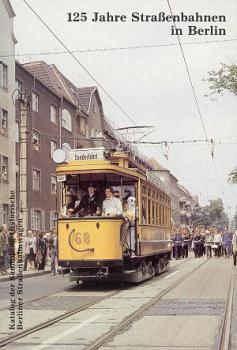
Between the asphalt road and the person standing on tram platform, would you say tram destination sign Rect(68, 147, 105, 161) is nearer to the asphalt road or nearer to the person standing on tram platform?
the person standing on tram platform

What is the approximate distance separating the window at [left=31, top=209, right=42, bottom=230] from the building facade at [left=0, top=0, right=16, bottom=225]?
390 cm

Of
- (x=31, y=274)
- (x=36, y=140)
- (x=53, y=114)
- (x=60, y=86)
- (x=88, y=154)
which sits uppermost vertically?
(x=60, y=86)

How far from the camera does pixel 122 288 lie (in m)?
16.3

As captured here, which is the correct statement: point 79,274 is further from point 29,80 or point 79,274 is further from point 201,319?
point 29,80

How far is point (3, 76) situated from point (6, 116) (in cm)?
219

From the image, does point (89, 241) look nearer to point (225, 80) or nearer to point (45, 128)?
point (225, 80)

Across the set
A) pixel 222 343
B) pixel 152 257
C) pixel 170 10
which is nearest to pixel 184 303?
pixel 222 343

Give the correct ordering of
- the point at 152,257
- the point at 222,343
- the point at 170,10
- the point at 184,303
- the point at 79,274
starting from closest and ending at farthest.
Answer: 1. the point at 222,343
2. the point at 170,10
3. the point at 184,303
4. the point at 79,274
5. the point at 152,257

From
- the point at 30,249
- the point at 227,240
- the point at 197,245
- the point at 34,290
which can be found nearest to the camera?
the point at 34,290

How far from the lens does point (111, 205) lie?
15641 millimetres

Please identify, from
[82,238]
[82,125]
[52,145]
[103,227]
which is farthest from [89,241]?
[82,125]

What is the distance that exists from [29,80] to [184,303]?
1146 inches

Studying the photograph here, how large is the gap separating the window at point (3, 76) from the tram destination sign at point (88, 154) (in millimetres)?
20382

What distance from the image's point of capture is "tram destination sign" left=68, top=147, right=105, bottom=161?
15.8 metres
